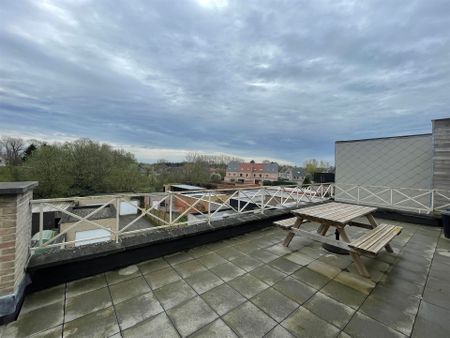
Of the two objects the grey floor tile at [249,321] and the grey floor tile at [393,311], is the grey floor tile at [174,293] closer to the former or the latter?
the grey floor tile at [249,321]

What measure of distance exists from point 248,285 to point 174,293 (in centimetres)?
80

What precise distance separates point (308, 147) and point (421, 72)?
19771 mm

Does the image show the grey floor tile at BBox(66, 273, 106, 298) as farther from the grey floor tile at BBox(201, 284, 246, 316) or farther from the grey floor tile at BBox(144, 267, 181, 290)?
the grey floor tile at BBox(201, 284, 246, 316)

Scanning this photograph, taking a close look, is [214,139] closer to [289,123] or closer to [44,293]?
[289,123]

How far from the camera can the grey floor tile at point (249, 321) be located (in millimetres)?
1460

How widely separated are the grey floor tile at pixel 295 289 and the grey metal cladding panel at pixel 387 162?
758 cm

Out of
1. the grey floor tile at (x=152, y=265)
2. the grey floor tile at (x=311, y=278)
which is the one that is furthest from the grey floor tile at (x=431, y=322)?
the grey floor tile at (x=152, y=265)

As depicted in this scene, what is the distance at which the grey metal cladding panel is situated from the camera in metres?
6.66

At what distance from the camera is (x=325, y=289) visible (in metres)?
2.08

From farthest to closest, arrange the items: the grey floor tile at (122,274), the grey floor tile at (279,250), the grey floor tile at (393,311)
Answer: the grey floor tile at (279,250), the grey floor tile at (122,274), the grey floor tile at (393,311)

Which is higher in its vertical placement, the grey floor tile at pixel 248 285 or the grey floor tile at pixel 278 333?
the grey floor tile at pixel 278 333

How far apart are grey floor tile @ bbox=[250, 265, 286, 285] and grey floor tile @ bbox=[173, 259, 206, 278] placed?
682 mm

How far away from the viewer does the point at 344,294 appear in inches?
78.4

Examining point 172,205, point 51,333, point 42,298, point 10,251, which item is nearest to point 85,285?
point 42,298
